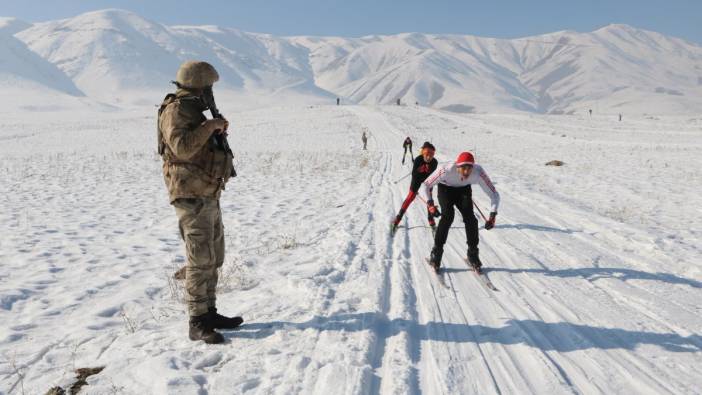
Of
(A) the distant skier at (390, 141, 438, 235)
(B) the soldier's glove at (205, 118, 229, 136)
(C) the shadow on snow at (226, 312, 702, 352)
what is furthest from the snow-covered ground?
(B) the soldier's glove at (205, 118, 229, 136)

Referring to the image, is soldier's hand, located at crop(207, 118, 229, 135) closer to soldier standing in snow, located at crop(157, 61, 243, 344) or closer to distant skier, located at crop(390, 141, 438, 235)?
soldier standing in snow, located at crop(157, 61, 243, 344)

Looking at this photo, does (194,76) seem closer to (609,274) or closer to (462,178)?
(462,178)

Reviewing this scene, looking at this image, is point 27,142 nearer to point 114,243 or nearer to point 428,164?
point 114,243

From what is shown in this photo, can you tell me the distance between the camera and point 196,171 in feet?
12.5

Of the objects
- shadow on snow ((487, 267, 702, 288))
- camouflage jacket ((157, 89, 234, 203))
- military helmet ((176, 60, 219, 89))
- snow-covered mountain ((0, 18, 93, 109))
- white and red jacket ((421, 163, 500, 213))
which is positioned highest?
snow-covered mountain ((0, 18, 93, 109))

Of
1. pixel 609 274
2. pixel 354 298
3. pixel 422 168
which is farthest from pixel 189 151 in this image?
pixel 609 274

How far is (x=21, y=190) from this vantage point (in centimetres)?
1227

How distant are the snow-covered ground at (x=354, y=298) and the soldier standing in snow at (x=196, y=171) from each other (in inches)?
16.8

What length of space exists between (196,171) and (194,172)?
0.02m

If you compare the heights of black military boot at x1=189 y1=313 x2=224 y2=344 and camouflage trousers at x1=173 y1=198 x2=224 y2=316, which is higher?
camouflage trousers at x1=173 y1=198 x2=224 y2=316

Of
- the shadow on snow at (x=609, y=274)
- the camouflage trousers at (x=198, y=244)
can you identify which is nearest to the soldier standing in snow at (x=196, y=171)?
the camouflage trousers at (x=198, y=244)

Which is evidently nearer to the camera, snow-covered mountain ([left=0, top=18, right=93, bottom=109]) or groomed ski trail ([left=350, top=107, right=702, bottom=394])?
groomed ski trail ([left=350, top=107, right=702, bottom=394])

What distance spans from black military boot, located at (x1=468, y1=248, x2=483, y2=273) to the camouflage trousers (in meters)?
3.78

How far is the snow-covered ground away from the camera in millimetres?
3533
